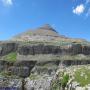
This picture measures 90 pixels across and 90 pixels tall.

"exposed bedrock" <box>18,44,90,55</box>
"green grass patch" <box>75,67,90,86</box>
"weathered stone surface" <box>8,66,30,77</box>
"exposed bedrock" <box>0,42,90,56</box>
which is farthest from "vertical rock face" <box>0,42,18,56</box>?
"green grass patch" <box>75,67,90,86</box>

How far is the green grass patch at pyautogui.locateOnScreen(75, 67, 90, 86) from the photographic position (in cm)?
2855

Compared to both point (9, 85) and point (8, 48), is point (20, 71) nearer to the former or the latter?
point (8, 48)

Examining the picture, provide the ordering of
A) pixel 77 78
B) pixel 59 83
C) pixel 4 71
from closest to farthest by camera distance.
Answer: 1. pixel 77 78
2. pixel 59 83
3. pixel 4 71

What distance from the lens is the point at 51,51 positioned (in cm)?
15900

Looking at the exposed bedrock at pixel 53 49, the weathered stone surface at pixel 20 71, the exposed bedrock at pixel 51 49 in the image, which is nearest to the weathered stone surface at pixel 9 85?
the weathered stone surface at pixel 20 71

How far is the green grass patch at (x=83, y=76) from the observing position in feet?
93.7

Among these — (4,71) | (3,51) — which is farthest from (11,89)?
(3,51)

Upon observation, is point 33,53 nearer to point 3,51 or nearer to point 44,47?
point 44,47

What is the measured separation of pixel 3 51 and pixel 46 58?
111 ft

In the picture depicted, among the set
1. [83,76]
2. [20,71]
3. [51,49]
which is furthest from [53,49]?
[83,76]

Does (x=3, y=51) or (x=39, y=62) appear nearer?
(x=39, y=62)

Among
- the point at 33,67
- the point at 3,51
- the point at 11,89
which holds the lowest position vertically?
the point at 11,89

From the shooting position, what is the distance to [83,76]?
1175 inches

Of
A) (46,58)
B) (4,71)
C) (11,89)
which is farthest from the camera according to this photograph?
(46,58)
